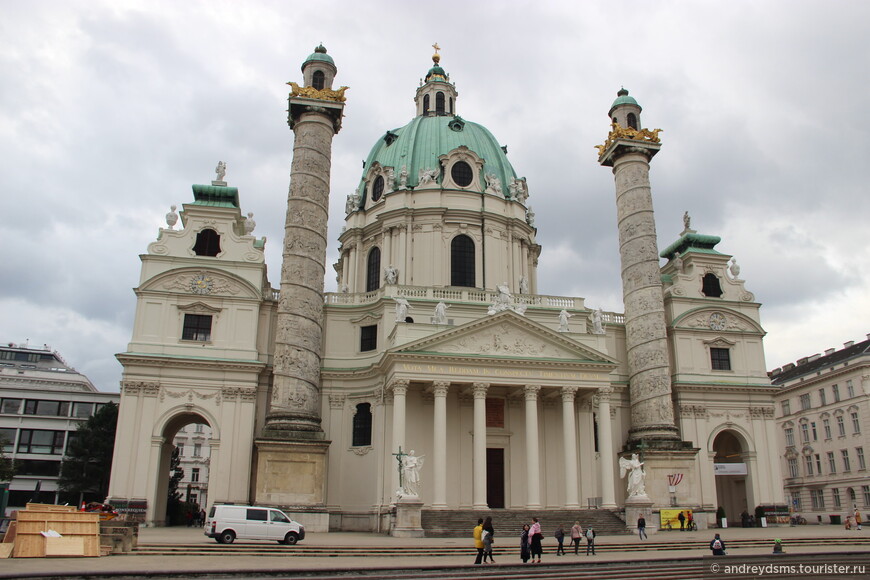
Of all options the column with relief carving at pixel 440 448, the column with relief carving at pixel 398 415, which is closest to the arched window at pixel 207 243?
the column with relief carving at pixel 398 415

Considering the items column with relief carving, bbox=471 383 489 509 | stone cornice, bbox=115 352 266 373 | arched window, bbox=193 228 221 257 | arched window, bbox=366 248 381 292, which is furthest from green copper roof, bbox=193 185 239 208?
column with relief carving, bbox=471 383 489 509

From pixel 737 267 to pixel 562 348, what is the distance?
49.1 feet

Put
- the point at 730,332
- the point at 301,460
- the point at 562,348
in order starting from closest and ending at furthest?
the point at 301,460 < the point at 562,348 < the point at 730,332

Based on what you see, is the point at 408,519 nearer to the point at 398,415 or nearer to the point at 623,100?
the point at 398,415

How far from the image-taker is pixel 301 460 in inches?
1220

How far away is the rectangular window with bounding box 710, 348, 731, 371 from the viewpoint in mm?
40188

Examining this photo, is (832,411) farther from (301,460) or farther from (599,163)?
(301,460)

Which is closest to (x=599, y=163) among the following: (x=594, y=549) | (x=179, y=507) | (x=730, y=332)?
(x=730, y=332)

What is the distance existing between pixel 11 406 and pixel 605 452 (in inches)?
1883

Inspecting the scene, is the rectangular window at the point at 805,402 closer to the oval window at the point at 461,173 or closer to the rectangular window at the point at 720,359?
the rectangular window at the point at 720,359

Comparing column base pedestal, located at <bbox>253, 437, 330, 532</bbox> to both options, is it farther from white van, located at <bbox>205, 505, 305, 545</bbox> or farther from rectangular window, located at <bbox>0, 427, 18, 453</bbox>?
rectangular window, located at <bbox>0, 427, 18, 453</bbox>

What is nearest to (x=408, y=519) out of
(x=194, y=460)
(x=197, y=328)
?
(x=197, y=328)

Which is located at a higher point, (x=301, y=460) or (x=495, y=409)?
(x=495, y=409)

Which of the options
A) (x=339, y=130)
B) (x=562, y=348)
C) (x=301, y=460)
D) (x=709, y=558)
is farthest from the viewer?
(x=339, y=130)
